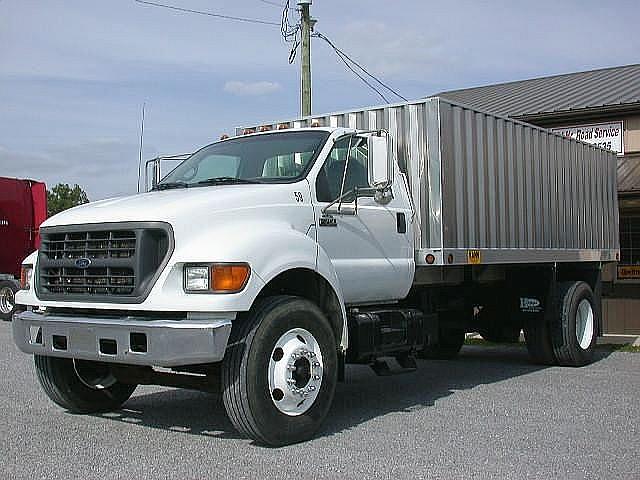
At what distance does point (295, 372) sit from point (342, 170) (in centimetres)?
193

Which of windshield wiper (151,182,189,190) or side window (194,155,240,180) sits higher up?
side window (194,155,240,180)

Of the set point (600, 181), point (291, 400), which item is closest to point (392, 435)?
point (291, 400)

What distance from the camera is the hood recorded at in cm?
607

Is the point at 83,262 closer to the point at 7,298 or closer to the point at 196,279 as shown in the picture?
the point at 196,279

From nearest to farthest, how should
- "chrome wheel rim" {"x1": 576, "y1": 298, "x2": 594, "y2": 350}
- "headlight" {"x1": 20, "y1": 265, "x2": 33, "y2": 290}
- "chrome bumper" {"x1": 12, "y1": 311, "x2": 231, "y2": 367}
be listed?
1. "chrome bumper" {"x1": 12, "y1": 311, "x2": 231, "y2": 367}
2. "headlight" {"x1": 20, "y1": 265, "x2": 33, "y2": 290}
3. "chrome wheel rim" {"x1": 576, "y1": 298, "x2": 594, "y2": 350}

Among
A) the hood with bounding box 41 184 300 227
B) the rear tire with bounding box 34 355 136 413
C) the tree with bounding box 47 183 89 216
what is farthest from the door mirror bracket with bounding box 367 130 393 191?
the tree with bounding box 47 183 89 216

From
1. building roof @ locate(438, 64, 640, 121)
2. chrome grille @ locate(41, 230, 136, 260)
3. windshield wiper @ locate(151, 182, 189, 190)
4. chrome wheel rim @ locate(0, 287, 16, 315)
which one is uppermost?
building roof @ locate(438, 64, 640, 121)

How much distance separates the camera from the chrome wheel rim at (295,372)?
20.2 feet

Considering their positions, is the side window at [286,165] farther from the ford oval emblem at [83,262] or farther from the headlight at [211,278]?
the ford oval emblem at [83,262]

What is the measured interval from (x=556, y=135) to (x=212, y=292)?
6.65 m

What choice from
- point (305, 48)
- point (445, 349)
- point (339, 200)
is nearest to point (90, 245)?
point (339, 200)

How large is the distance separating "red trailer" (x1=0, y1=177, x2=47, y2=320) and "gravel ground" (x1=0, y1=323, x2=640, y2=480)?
360 inches

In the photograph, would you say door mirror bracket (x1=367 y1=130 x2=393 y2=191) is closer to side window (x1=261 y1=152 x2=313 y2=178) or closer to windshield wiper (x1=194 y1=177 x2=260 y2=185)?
side window (x1=261 y1=152 x2=313 y2=178)

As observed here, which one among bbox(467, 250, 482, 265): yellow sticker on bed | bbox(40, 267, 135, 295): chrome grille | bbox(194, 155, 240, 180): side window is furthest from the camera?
bbox(467, 250, 482, 265): yellow sticker on bed
